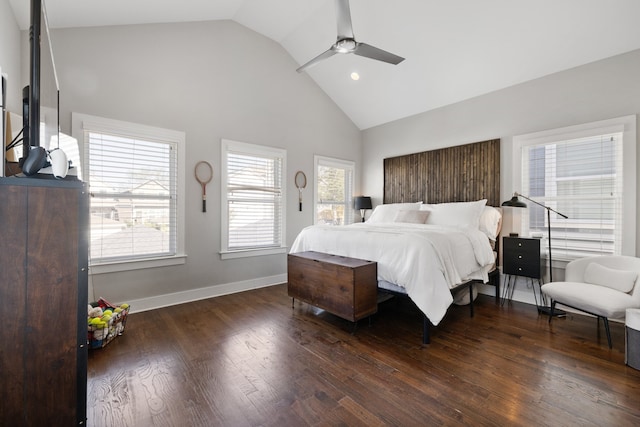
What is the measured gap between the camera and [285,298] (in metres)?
3.75

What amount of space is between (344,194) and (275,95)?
215 cm

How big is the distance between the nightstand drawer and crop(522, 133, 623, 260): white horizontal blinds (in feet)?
1.29

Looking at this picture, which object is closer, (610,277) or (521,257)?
(610,277)

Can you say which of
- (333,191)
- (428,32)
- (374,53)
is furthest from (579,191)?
(333,191)

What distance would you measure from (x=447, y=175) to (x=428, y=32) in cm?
195

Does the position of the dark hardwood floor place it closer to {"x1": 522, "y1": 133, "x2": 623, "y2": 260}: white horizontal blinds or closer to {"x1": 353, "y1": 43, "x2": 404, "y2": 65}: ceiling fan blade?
{"x1": 522, "y1": 133, "x2": 623, "y2": 260}: white horizontal blinds

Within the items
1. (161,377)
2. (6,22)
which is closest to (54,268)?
(161,377)

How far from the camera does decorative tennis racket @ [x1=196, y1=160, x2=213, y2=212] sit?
3.72 meters

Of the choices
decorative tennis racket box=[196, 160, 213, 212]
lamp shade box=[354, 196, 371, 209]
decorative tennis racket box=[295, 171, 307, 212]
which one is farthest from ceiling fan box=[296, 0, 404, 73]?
lamp shade box=[354, 196, 371, 209]

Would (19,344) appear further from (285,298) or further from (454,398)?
(285,298)

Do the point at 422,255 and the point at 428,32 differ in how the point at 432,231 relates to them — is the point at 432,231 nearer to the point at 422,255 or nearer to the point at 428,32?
the point at 422,255

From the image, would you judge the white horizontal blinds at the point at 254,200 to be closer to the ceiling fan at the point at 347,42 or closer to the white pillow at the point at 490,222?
the ceiling fan at the point at 347,42

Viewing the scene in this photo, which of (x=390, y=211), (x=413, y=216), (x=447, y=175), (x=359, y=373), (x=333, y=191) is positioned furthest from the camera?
(x=333, y=191)

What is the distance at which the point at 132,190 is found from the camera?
3281 mm
